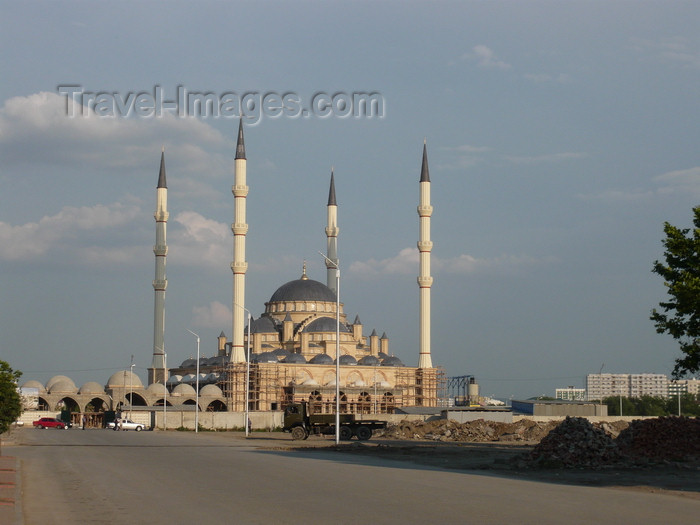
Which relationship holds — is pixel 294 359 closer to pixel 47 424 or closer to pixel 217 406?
pixel 217 406

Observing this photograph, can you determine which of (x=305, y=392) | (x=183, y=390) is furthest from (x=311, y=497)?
(x=183, y=390)

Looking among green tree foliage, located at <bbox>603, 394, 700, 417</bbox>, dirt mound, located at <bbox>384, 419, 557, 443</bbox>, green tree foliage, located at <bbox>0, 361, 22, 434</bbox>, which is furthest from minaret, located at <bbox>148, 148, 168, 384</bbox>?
green tree foliage, located at <bbox>603, 394, 700, 417</bbox>

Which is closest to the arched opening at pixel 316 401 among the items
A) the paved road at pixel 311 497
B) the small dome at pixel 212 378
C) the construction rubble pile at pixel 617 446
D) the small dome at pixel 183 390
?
the small dome at pixel 183 390

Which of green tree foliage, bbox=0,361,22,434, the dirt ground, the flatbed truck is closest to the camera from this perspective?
the dirt ground

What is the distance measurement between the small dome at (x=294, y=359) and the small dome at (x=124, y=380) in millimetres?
16222

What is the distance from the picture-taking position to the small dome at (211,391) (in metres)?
98.8

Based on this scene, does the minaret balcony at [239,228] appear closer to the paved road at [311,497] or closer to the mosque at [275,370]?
the mosque at [275,370]

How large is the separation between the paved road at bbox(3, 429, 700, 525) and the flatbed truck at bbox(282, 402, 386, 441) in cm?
2277

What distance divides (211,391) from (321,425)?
50609mm

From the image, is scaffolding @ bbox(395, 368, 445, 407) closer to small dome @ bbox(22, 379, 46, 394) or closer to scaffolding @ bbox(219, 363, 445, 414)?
scaffolding @ bbox(219, 363, 445, 414)

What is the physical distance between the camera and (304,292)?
379 ft

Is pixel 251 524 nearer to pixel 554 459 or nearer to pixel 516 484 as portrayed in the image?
pixel 516 484

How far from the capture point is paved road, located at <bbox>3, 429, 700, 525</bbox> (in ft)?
46.9

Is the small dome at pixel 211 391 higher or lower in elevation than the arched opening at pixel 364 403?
higher
